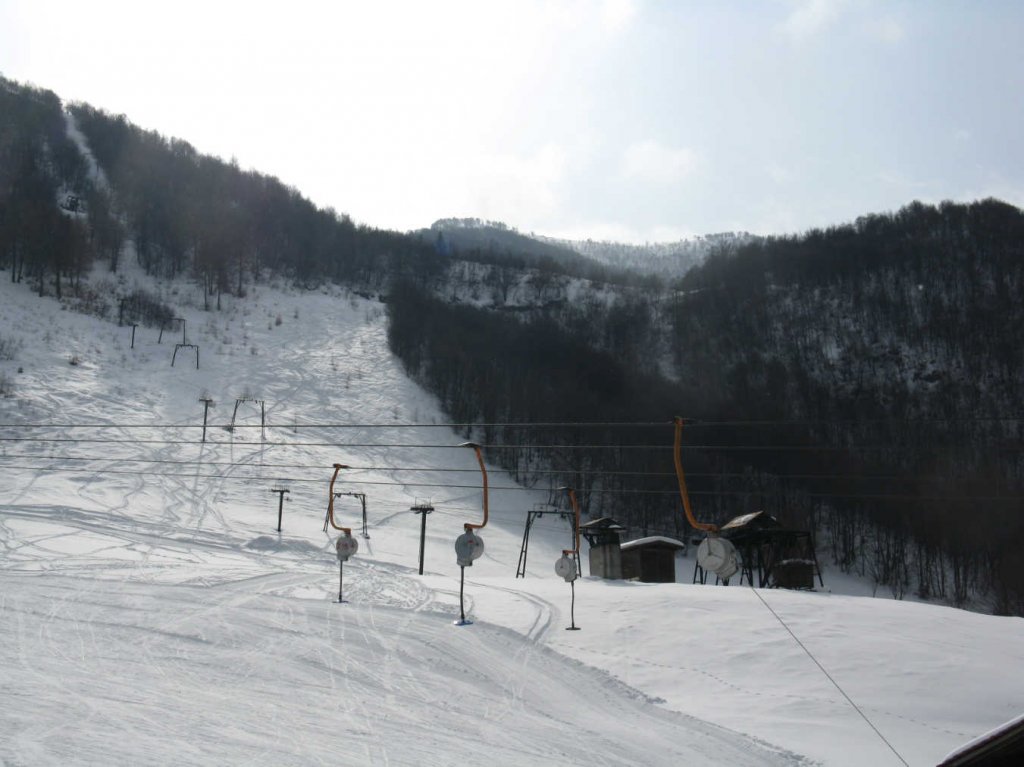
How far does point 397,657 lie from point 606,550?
69.0 ft

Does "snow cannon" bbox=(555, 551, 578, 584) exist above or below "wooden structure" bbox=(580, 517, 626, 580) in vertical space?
above

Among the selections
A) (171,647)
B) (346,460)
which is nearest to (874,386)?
(346,460)

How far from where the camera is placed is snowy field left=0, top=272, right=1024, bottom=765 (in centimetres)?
965

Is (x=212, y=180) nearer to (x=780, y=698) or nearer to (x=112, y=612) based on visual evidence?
(x=112, y=612)

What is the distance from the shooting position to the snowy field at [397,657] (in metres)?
9.65

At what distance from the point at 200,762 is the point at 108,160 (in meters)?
94.9

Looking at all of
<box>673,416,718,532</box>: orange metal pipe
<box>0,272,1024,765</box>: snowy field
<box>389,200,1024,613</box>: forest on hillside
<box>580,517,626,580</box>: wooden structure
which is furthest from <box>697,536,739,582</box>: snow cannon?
<box>389,200,1024,613</box>: forest on hillside

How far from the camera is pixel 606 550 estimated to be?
33.9 meters

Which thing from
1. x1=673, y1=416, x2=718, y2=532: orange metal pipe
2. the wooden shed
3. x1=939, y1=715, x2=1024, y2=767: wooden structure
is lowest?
the wooden shed

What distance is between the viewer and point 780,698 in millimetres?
12953

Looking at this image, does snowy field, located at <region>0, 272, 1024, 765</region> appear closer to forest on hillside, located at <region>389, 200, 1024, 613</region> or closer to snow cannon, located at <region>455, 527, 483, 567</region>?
snow cannon, located at <region>455, 527, 483, 567</region>

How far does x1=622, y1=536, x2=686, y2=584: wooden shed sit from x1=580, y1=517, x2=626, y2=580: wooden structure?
47cm

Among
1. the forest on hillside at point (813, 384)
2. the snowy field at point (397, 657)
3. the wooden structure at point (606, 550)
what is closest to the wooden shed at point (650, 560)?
the wooden structure at point (606, 550)

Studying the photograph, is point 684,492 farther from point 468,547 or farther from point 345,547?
point 345,547
